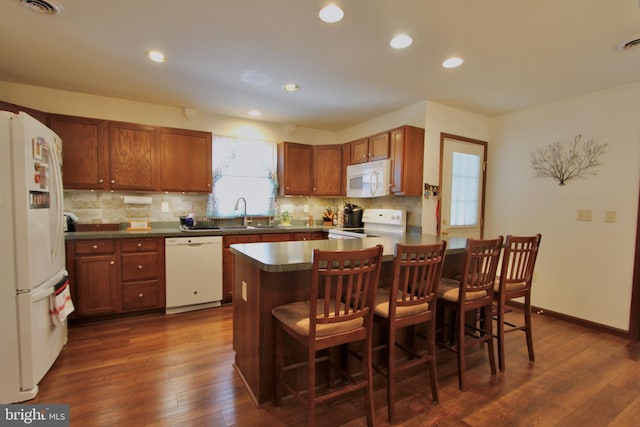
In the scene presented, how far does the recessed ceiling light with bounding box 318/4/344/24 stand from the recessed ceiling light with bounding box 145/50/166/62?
1.45m

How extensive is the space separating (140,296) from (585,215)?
16.3 ft

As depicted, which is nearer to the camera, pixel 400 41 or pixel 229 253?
pixel 400 41

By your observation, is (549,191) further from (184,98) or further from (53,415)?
(53,415)

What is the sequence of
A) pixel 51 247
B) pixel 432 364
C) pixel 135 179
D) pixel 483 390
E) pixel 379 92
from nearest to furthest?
pixel 432 364 → pixel 483 390 → pixel 51 247 → pixel 379 92 → pixel 135 179

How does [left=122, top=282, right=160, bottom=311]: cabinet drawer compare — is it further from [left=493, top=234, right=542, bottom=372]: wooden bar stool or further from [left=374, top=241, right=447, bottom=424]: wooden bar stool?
[left=493, top=234, right=542, bottom=372]: wooden bar stool

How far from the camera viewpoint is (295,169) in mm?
4508

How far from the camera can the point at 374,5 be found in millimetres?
1858

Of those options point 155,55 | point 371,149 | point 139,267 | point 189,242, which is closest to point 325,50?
point 155,55

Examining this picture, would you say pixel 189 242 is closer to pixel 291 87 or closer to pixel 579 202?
pixel 291 87

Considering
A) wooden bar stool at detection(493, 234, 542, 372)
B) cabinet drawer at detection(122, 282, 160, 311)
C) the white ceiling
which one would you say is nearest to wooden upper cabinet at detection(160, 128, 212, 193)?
the white ceiling

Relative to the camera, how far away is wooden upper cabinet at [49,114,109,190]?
319cm

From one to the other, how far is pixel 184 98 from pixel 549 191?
4.51 meters

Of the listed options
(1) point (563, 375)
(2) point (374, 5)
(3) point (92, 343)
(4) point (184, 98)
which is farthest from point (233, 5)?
(1) point (563, 375)

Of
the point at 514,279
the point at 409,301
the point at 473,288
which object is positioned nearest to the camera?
the point at 409,301
